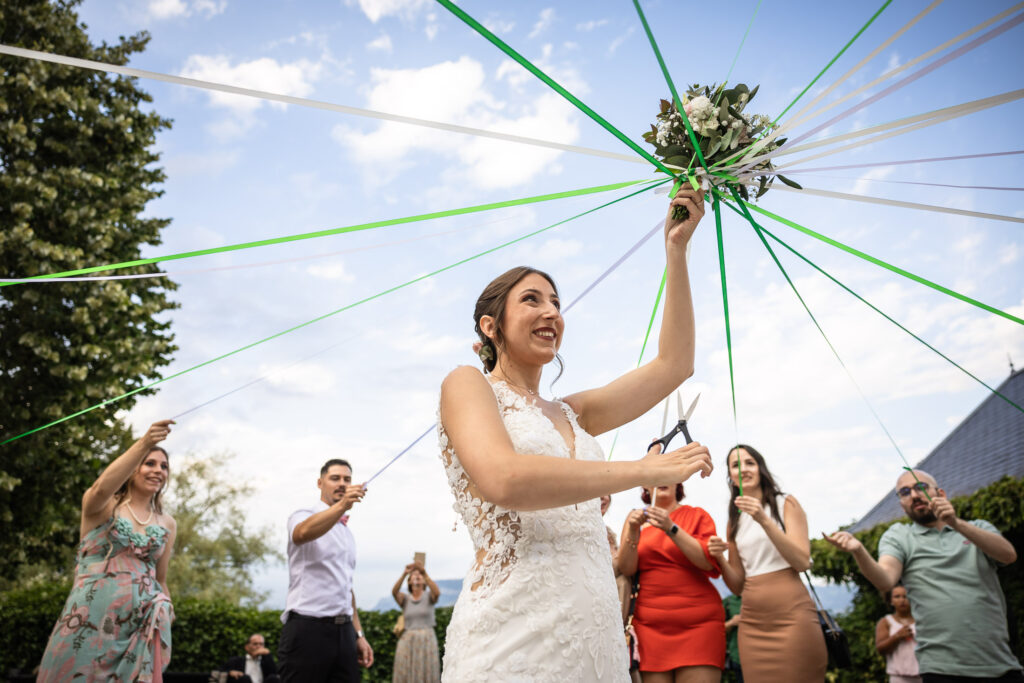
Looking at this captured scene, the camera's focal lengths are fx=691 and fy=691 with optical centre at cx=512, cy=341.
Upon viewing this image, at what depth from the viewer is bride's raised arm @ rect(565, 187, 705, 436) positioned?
229 cm

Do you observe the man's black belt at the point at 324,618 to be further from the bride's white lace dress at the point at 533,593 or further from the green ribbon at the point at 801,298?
the green ribbon at the point at 801,298

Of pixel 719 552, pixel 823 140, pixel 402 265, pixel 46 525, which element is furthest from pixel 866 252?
pixel 46 525

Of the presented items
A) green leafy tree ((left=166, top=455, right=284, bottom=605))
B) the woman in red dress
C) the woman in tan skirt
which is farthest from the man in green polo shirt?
green leafy tree ((left=166, top=455, right=284, bottom=605))

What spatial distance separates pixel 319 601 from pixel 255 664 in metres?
3.97

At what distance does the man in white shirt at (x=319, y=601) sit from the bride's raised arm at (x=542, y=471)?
3.11 metres

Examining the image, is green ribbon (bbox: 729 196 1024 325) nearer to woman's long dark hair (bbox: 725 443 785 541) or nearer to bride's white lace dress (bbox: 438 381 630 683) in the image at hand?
bride's white lace dress (bbox: 438 381 630 683)

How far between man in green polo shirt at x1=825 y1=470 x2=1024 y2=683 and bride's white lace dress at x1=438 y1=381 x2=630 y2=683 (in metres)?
2.95

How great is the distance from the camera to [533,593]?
5.96ft

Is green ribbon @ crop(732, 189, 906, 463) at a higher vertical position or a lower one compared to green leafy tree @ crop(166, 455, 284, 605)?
lower

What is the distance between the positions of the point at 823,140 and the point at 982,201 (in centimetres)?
128

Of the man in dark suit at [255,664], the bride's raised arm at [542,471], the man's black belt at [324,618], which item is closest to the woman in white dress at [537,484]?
the bride's raised arm at [542,471]

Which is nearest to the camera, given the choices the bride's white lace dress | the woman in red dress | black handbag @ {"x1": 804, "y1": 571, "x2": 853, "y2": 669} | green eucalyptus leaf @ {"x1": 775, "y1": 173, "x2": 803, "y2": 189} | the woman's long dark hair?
the bride's white lace dress

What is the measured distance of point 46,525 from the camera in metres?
10.5

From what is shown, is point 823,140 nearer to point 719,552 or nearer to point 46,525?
point 719,552
